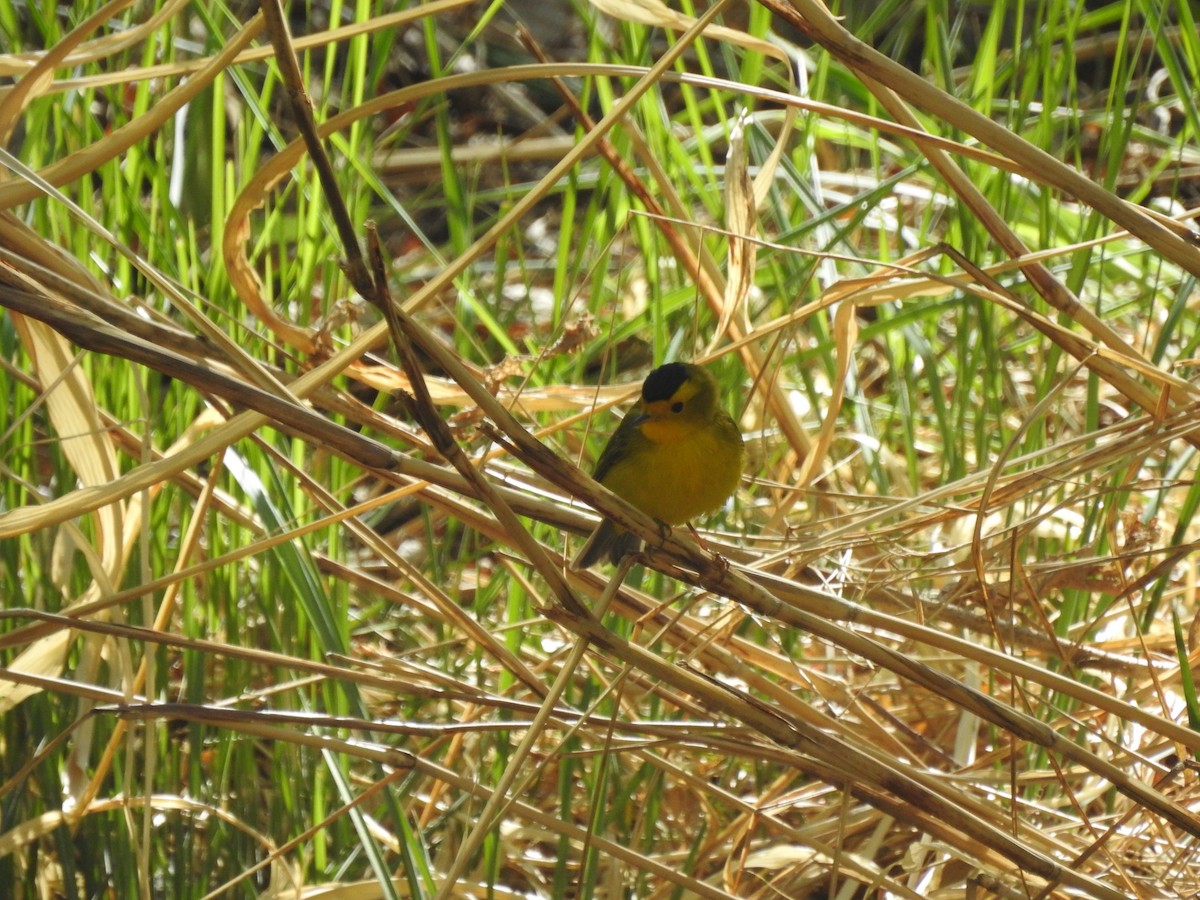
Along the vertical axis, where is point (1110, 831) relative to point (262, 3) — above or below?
below

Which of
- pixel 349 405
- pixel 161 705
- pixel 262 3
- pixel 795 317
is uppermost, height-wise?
pixel 262 3

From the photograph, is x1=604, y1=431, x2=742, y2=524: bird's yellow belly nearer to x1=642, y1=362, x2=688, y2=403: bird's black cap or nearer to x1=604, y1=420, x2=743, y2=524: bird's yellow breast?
x1=604, y1=420, x2=743, y2=524: bird's yellow breast

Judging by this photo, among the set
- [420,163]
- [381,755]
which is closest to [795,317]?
[381,755]

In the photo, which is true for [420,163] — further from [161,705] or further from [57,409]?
[161,705]

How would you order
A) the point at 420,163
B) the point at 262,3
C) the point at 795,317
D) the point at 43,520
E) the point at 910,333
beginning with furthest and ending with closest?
the point at 420,163, the point at 910,333, the point at 795,317, the point at 43,520, the point at 262,3

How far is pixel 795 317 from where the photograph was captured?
2.22 m

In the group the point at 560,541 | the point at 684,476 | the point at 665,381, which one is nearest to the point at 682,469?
the point at 684,476

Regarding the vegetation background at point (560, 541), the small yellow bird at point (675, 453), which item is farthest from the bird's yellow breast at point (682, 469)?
the vegetation background at point (560, 541)

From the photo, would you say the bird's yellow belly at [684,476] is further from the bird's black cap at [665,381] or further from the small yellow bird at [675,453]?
the bird's black cap at [665,381]

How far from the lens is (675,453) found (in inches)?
107

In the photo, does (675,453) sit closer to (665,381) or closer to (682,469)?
(682,469)

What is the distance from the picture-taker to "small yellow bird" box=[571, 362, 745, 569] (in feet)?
8.67

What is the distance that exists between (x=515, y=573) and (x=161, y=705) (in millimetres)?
944

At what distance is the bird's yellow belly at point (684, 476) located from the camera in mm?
2680
